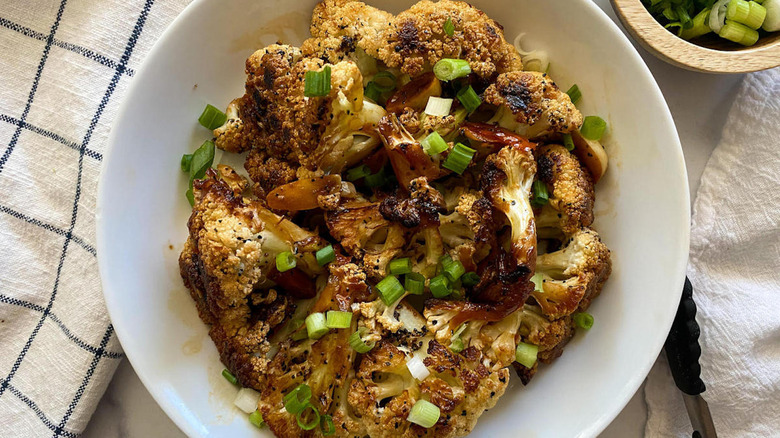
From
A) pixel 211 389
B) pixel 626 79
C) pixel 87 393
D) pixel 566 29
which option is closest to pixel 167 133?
pixel 211 389

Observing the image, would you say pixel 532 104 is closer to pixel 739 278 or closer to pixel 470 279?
pixel 470 279

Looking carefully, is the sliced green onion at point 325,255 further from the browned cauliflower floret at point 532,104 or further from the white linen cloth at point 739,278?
the white linen cloth at point 739,278

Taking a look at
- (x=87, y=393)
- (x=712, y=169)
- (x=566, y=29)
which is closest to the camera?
(x=566, y=29)

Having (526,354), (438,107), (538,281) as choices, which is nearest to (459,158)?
(438,107)

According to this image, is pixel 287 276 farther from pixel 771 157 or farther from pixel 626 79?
pixel 771 157

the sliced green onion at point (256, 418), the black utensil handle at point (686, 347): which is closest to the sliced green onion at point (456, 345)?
the sliced green onion at point (256, 418)

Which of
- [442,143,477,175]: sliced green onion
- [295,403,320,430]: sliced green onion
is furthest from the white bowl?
[442,143,477,175]: sliced green onion
